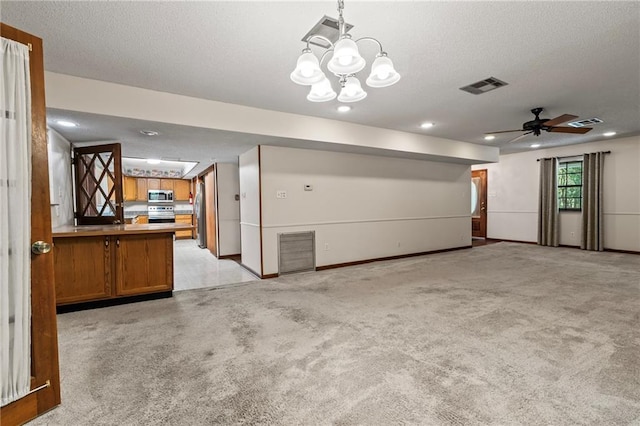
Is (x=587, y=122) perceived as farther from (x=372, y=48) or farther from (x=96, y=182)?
(x=96, y=182)

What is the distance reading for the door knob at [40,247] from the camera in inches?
65.7

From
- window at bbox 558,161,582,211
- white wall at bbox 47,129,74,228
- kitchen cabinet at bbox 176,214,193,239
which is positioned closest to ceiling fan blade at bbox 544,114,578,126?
window at bbox 558,161,582,211

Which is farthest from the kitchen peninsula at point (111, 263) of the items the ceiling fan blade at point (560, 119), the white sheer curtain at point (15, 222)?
the ceiling fan blade at point (560, 119)

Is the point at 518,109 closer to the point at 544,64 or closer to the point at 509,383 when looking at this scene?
the point at 544,64

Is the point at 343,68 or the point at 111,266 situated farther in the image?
the point at 111,266

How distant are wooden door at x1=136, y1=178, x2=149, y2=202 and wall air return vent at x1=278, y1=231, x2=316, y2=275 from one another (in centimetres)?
695

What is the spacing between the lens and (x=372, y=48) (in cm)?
255

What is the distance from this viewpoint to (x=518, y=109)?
4.25 meters

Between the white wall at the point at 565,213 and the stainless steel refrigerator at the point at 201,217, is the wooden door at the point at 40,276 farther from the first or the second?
the white wall at the point at 565,213

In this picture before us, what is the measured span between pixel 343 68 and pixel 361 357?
205 centimetres

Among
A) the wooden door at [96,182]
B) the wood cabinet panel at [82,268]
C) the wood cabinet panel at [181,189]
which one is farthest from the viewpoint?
the wood cabinet panel at [181,189]

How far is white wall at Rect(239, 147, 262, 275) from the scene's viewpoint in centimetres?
491

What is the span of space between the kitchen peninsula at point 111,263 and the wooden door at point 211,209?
306 cm

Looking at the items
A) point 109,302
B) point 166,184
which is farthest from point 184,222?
point 109,302
